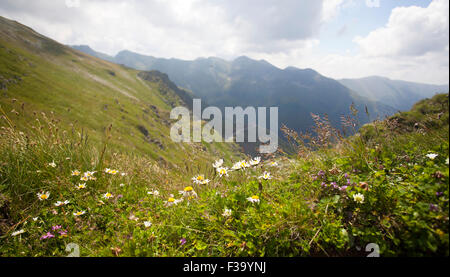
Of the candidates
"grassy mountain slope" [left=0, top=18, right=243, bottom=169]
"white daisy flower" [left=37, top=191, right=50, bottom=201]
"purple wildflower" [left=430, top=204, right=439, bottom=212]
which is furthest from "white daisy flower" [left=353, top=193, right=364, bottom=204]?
"grassy mountain slope" [left=0, top=18, right=243, bottom=169]

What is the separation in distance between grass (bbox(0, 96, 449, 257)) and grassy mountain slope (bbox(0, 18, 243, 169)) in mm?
39189

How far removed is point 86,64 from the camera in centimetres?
15088

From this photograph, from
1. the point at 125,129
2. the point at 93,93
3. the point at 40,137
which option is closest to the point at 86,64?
the point at 93,93

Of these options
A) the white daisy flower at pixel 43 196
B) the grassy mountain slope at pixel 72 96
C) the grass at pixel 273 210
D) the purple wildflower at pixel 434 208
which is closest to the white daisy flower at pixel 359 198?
the grass at pixel 273 210

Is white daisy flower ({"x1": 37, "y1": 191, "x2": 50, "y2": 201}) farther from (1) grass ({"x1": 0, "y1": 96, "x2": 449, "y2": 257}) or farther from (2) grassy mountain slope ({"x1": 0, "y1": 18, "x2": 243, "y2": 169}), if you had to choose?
(2) grassy mountain slope ({"x1": 0, "y1": 18, "x2": 243, "y2": 169})

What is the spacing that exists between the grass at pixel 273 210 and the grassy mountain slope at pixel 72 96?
39.2 m

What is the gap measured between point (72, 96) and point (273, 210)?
349 feet

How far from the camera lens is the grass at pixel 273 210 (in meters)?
2.32

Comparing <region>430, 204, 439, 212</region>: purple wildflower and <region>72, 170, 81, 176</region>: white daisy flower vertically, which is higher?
<region>430, 204, 439, 212</region>: purple wildflower

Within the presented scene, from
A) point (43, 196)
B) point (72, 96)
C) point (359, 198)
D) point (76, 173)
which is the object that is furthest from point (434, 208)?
point (72, 96)

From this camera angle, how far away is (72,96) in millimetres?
87500

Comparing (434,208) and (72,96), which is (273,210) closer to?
(434,208)

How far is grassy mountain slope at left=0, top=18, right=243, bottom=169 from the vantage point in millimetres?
68750
